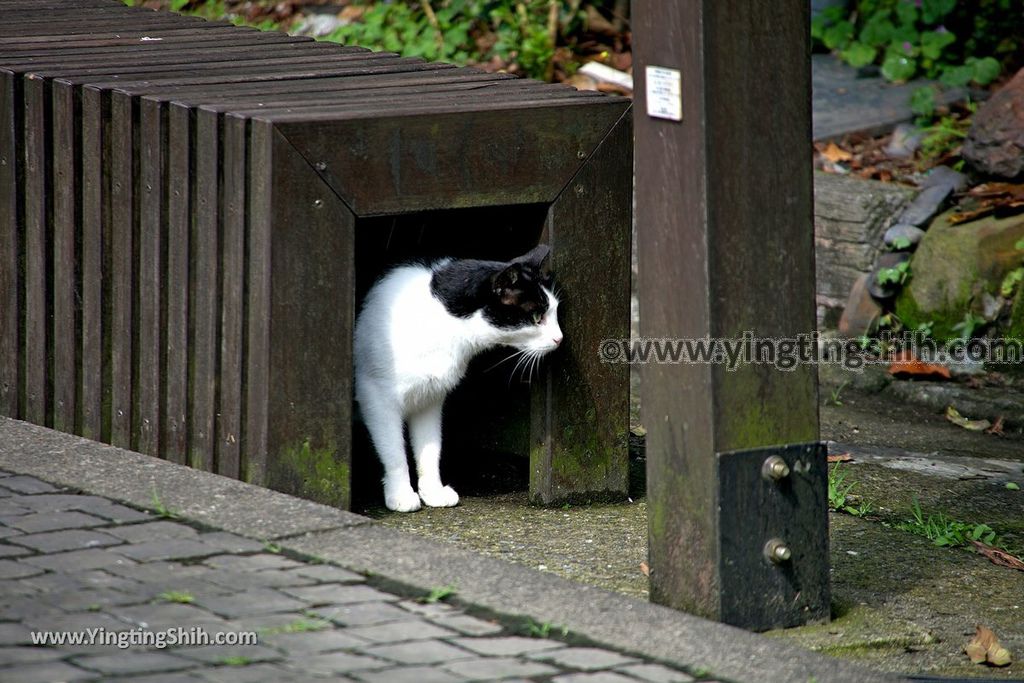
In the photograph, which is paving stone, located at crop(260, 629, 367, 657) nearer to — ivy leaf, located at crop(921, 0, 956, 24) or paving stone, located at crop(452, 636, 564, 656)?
paving stone, located at crop(452, 636, 564, 656)

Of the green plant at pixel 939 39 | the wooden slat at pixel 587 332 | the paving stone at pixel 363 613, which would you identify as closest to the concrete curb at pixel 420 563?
the paving stone at pixel 363 613

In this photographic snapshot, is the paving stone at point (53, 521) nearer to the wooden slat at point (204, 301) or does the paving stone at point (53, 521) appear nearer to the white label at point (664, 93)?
the wooden slat at point (204, 301)

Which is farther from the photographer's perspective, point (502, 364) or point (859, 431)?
point (859, 431)

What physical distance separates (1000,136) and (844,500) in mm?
3145

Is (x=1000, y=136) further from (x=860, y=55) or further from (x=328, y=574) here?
(x=328, y=574)

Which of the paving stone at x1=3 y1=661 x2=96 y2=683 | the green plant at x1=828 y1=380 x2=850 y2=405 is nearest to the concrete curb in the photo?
the paving stone at x1=3 y1=661 x2=96 y2=683

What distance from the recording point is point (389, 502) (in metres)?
4.86

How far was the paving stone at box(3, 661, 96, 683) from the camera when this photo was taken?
9.51ft

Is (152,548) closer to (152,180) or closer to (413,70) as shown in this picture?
(152,180)

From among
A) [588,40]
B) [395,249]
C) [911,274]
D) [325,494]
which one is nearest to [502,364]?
[395,249]

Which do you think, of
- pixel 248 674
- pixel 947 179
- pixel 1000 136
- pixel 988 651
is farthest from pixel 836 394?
pixel 248 674

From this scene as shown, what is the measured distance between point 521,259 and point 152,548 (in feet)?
5.00

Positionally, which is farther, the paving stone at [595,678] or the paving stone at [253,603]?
the paving stone at [253,603]

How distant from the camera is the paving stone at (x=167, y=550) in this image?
3607 millimetres
